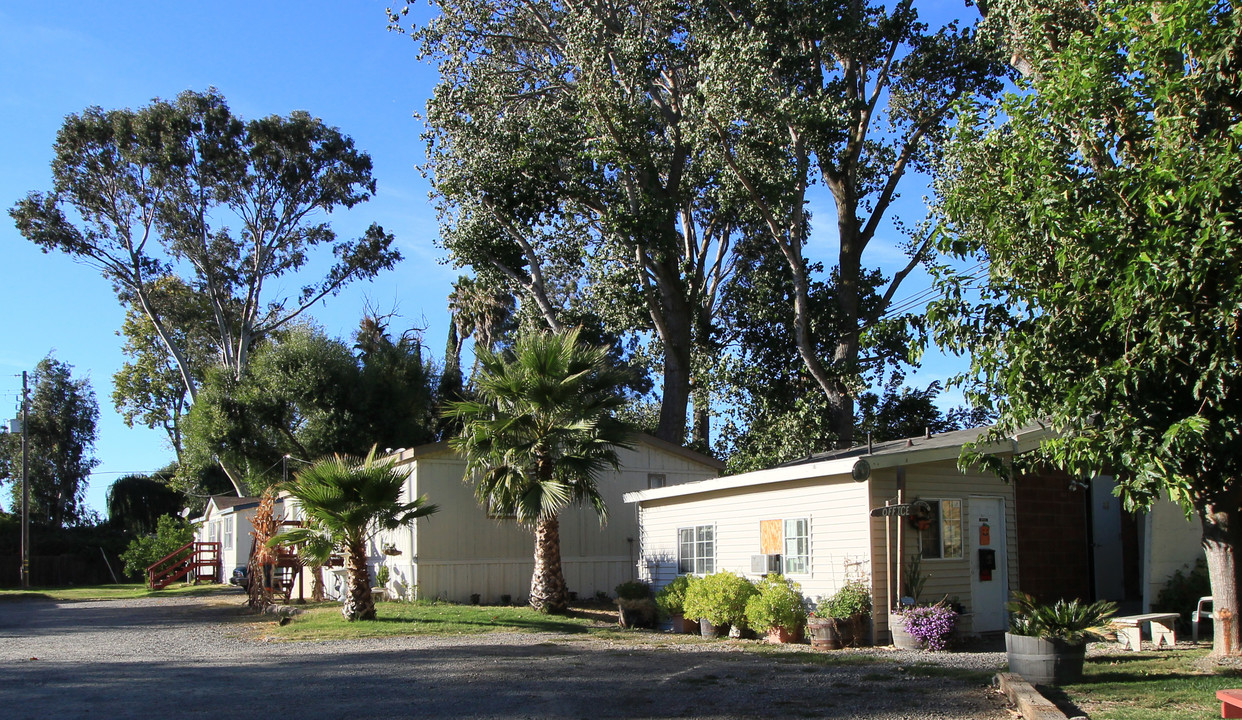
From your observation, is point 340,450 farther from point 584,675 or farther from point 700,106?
point 584,675

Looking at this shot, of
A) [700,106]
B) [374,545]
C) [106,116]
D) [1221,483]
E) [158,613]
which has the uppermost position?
[106,116]

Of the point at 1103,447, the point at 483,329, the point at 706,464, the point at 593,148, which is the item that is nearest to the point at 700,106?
the point at 593,148

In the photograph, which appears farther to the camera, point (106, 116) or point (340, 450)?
point (106, 116)

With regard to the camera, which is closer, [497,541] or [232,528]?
[497,541]

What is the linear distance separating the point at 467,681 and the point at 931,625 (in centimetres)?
570

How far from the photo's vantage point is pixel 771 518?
14.4m

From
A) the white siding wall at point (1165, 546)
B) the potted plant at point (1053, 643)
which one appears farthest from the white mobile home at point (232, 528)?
the potted plant at point (1053, 643)

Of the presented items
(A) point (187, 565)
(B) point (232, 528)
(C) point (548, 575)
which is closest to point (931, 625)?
(C) point (548, 575)

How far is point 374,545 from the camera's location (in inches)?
831

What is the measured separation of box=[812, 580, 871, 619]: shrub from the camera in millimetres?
12484

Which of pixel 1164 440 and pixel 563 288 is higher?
pixel 563 288

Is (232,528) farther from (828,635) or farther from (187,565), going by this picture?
(828,635)

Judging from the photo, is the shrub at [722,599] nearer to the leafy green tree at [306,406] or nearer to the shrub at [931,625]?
the shrub at [931,625]

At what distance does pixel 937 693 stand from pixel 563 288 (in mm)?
24043
